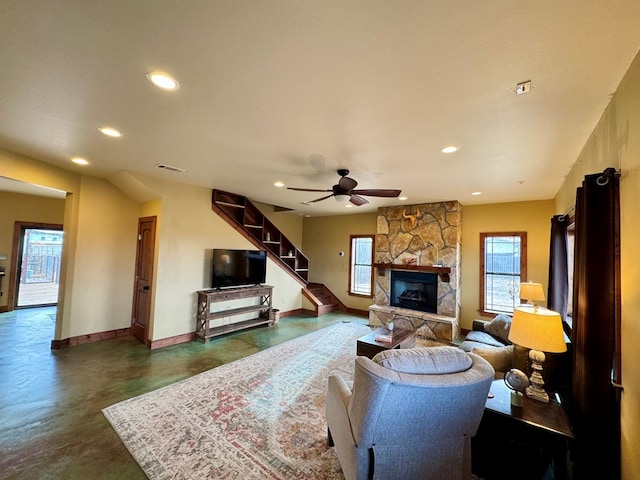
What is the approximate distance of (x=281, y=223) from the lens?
7930mm

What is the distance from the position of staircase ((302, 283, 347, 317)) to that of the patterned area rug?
10.3 feet

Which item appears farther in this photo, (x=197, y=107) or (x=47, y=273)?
(x=47, y=273)

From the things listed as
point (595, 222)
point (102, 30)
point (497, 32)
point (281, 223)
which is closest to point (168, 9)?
point (102, 30)

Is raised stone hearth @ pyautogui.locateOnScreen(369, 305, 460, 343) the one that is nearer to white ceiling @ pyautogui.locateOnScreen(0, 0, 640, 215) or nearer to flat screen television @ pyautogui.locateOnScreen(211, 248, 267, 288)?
flat screen television @ pyautogui.locateOnScreen(211, 248, 267, 288)

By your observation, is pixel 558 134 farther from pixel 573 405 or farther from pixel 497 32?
pixel 573 405

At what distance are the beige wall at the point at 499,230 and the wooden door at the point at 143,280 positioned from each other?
6.14 metres

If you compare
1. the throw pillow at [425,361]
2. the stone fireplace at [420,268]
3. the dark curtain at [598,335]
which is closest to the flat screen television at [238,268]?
the stone fireplace at [420,268]

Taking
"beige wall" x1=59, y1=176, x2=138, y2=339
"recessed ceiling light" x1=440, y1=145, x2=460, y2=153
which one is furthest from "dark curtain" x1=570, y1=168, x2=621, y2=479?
"beige wall" x1=59, y1=176, x2=138, y2=339

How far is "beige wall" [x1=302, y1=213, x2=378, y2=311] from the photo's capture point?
24.3 feet

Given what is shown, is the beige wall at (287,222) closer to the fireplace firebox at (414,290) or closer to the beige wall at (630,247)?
the fireplace firebox at (414,290)

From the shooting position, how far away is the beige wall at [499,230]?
4.96 metres

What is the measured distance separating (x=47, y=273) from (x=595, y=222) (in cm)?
1066

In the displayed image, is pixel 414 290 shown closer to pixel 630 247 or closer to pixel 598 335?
pixel 598 335

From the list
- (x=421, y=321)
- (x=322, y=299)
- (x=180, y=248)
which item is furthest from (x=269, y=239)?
(x=421, y=321)
